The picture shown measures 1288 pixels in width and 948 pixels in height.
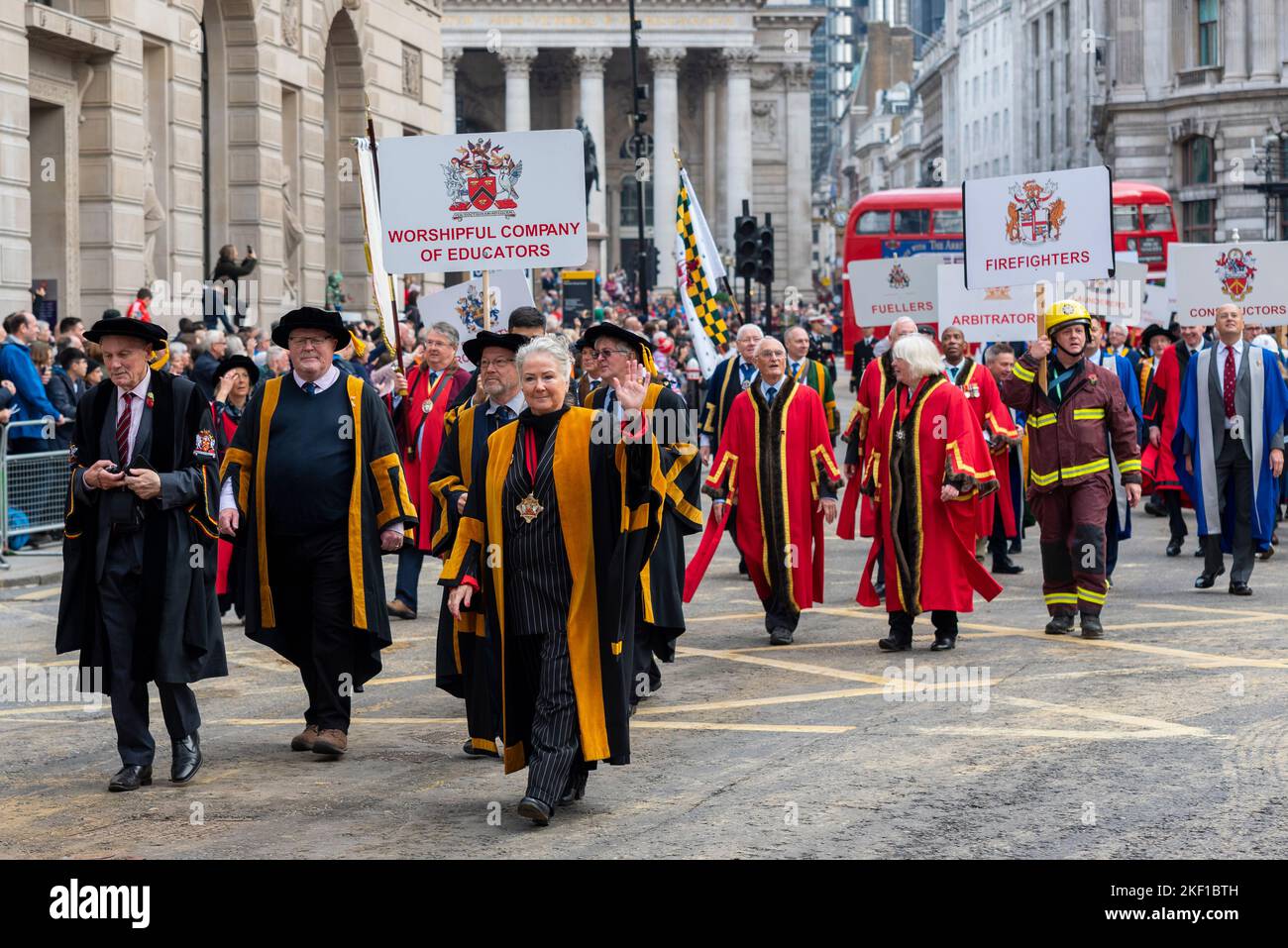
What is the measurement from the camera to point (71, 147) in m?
23.0

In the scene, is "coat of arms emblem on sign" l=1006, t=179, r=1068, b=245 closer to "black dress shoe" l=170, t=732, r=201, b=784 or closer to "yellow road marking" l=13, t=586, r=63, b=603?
"yellow road marking" l=13, t=586, r=63, b=603

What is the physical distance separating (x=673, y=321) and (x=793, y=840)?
34938 mm

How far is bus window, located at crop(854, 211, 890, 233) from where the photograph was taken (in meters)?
41.3

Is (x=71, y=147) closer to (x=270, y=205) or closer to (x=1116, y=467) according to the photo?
(x=270, y=205)

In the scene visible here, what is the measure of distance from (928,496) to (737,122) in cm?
8350

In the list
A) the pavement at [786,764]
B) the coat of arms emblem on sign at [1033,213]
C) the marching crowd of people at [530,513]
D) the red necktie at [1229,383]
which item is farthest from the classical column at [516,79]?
the pavement at [786,764]

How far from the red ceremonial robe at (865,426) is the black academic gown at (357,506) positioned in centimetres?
393

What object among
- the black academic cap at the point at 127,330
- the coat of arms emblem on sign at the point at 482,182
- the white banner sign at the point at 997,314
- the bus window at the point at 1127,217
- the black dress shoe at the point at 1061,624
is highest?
the bus window at the point at 1127,217

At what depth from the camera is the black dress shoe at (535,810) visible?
690 cm

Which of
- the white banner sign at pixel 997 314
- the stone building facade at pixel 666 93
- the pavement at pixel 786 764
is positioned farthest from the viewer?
the stone building facade at pixel 666 93

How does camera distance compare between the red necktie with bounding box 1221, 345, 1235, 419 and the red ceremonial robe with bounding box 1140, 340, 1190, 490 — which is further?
the red ceremonial robe with bounding box 1140, 340, 1190, 490

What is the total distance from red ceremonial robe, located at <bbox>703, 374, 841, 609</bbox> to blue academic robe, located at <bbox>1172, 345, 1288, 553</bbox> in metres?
3.54

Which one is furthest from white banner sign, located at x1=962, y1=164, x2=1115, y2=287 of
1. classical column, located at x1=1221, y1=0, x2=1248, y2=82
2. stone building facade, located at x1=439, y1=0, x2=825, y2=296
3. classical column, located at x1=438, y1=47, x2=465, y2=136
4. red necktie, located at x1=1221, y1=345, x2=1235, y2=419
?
classical column, located at x1=438, y1=47, x2=465, y2=136

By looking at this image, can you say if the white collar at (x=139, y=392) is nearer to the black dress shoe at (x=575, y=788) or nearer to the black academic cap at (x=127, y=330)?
the black academic cap at (x=127, y=330)
